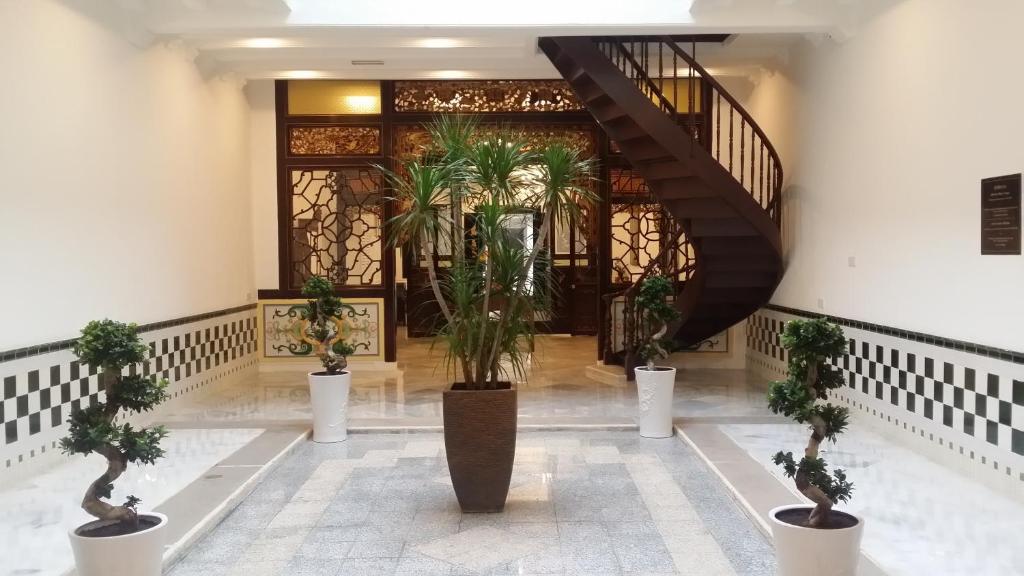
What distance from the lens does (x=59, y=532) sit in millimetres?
3902

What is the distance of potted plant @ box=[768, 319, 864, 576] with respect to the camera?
293 centimetres

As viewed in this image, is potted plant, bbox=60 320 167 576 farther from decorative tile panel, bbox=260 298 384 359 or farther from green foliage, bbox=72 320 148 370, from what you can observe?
decorative tile panel, bbox=260 298 384 359

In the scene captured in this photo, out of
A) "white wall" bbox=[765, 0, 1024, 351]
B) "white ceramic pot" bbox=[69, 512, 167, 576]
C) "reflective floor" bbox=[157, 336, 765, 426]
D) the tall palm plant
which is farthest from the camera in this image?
"reflective floor" bbox=[157, 336, 765, 426]

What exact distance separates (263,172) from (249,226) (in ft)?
2.17

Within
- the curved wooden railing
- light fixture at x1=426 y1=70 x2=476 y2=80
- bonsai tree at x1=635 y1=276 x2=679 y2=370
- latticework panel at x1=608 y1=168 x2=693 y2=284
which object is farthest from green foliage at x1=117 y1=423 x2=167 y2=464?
latticework panel at x1=608 y1=168 x2=693 y2=284

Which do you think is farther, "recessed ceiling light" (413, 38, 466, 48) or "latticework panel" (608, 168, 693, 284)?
"latticework panel" (608, 168, 693, 284)

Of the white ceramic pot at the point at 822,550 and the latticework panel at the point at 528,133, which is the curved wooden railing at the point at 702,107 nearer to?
the latticework panel at the point at 528,133

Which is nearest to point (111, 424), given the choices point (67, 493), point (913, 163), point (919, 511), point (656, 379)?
point (67, 493)

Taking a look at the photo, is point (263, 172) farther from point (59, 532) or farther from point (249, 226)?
point (59, 532)

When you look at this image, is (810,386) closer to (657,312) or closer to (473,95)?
(657,312)

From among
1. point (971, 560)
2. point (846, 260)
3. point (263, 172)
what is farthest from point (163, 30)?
point (971, 560)

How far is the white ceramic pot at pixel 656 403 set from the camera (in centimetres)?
609

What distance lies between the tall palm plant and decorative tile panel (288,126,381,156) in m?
5.21

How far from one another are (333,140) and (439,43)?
98.9 inches
